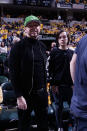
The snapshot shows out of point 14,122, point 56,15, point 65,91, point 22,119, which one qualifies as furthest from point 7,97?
point 56,15

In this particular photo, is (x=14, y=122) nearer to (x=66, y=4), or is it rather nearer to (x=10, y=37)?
(x=10, y=37)

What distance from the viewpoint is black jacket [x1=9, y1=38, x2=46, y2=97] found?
1.92 metres

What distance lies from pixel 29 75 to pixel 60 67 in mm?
854

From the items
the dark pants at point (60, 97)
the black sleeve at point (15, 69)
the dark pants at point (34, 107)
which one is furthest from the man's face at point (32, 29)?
the dark pants at point (60, 97)

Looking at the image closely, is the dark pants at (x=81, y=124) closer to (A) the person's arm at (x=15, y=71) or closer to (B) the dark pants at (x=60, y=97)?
(A) the person's arm at (x=15, y=71)

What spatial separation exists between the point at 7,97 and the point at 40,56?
159 centimetres

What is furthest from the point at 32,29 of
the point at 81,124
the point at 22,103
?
the point at 81,124

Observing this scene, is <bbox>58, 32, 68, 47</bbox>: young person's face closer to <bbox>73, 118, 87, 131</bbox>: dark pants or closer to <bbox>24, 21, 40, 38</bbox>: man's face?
<bbox>24, 21, 40, 38</bbox>: man's face

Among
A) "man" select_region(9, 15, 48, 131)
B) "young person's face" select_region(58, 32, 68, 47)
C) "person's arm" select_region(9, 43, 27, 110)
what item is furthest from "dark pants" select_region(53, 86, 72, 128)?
"person's arm" select_region(9, 43, 27, 110)

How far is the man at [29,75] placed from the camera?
1918 mm

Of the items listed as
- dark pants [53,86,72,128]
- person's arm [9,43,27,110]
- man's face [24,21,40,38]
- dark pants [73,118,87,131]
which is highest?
man's face [24,21,40,38]

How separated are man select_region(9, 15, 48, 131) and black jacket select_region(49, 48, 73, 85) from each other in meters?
0.70

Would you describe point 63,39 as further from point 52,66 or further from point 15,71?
point 15,71

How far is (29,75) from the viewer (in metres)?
1.94
